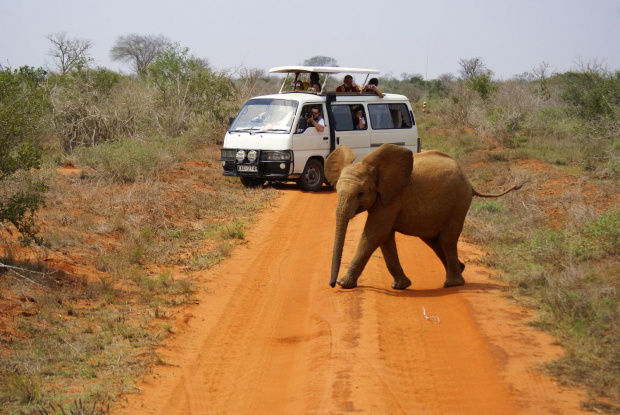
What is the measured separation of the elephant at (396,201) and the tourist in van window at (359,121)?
828cm

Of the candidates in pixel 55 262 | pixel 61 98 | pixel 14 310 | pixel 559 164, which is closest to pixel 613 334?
pixel 14 310

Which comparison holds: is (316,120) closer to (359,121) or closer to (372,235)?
(359,121)

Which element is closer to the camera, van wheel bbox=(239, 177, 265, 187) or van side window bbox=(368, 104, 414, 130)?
van wheel bbox=(239, 177, 265, 187)

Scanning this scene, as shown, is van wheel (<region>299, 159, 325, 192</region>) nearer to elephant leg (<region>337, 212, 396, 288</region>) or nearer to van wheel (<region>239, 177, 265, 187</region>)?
van wheel (<region>239, 177, 265, 187</region>)

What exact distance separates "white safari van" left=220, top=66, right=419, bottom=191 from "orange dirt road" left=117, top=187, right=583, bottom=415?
253 inches

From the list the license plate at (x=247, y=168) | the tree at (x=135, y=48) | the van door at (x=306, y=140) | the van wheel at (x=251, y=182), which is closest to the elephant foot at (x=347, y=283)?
the van door at (x=306, y=140)

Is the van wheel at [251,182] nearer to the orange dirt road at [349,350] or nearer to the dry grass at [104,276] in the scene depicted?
the dry grass at [104,276]

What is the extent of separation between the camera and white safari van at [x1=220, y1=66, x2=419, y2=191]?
54.2 feet

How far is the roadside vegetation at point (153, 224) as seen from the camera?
6664 millimetres

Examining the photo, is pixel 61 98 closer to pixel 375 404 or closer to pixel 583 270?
pixel 583 270

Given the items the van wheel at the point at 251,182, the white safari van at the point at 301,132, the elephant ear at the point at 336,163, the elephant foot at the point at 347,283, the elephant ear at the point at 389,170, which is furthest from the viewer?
the van wheel at the point at 251,182

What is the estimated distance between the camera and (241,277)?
984cm

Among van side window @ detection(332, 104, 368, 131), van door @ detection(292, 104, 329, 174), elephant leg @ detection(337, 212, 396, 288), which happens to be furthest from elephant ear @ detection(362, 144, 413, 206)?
van side window @ detection(332, 104, 368, 131)

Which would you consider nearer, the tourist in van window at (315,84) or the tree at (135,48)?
the tourist in van window at (315,84)
